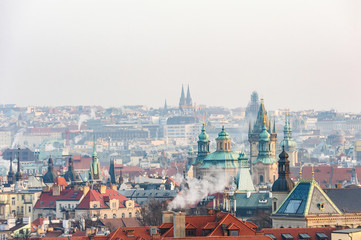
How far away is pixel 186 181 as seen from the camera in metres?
110

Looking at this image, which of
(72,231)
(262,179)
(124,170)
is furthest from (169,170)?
(72,231)

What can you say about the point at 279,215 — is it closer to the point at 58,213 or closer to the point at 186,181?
the point at 58,213

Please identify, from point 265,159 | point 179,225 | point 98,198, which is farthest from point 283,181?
point 265,159

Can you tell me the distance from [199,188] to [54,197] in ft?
31.4

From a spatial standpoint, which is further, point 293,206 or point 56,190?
point 56,190

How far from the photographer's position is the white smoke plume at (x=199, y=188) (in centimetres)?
9350

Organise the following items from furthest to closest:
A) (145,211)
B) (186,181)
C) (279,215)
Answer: (186,181)
(145,211)
(279,215)

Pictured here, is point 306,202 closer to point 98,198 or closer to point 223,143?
point 98,198

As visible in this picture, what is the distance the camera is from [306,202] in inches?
2470

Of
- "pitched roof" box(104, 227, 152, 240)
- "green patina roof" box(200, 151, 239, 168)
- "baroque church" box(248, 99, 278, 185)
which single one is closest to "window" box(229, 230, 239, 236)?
"pitched roof" box(104, 227, 152, 240)

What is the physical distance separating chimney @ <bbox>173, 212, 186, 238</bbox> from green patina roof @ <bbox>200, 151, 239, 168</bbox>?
227 feet

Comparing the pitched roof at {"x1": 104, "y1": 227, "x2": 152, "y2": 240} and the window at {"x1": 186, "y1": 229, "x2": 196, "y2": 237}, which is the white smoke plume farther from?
the window at {"x1": 186, "y1": 229, "x2": 196, "y2": 237}

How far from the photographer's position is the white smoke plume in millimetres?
93500

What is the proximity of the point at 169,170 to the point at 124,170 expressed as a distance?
5.18m
